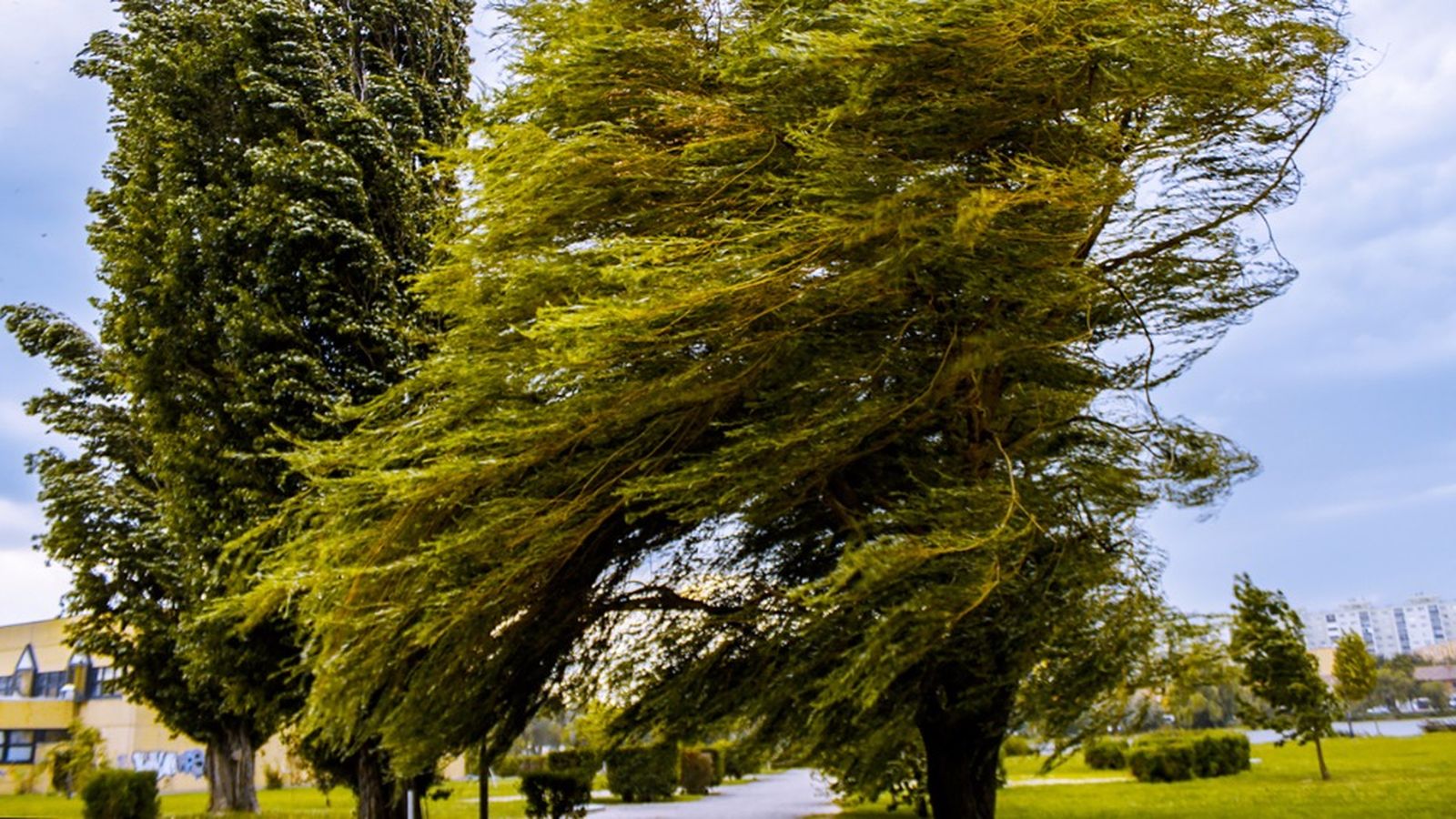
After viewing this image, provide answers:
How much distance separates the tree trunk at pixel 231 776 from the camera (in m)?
16.1

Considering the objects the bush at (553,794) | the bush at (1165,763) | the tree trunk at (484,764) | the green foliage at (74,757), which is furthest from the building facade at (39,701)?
the bush at (1165,763)

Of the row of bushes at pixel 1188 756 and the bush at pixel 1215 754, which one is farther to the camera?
the bush at pixel 1215 754

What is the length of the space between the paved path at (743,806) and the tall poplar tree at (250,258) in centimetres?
572

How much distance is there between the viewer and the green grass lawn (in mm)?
11266

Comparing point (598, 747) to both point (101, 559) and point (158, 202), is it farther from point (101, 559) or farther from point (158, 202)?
point (101, 559)

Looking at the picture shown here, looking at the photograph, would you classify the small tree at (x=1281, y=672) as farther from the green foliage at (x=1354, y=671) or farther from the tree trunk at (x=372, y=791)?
the tree trunk at (x=372, y=791)

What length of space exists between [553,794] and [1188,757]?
43.1ft

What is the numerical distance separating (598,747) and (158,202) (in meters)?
7.96

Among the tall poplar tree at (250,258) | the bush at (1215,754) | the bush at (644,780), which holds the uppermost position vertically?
the tall poplar tree at (250,258)

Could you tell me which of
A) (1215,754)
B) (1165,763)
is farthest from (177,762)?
(1215,754)

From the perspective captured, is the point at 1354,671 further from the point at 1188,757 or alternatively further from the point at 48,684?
the point at 48,684

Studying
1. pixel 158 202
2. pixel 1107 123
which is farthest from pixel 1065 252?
pixel 158 202

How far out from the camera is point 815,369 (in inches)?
237

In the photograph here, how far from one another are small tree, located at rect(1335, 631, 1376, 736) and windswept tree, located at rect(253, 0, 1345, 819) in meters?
14.6
